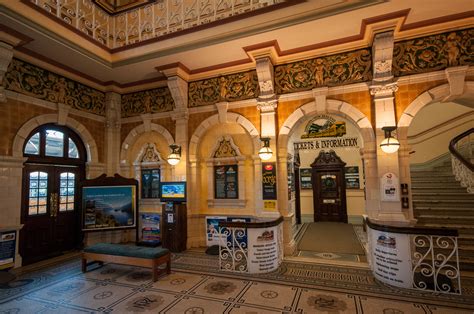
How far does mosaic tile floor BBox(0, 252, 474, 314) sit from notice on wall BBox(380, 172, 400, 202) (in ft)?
4.78

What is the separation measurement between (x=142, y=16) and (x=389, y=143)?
5778 mm

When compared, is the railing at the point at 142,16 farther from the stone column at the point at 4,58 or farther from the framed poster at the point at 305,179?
the framed poster at the point at 305,179

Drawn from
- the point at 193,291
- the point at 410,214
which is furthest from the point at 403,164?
the point at 193,291

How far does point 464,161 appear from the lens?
5.30 m

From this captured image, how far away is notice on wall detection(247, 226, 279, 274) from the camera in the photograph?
4.46m

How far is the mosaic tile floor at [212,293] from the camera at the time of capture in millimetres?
3273

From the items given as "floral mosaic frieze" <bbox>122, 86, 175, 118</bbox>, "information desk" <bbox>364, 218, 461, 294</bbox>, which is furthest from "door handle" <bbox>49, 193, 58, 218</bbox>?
"information desk" <bbox>364, 218, 461, 294</bbox>

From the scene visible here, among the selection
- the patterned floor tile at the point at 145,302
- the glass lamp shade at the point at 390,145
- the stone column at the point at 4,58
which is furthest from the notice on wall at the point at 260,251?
the stone column at the point at 4,58

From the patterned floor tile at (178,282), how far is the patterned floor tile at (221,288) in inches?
6.7

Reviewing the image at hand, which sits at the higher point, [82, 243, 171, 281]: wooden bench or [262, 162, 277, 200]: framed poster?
[262, 162, 277, 200]: framed poster

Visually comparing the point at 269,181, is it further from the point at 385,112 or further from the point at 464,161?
the point at 464,161

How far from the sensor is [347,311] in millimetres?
3164

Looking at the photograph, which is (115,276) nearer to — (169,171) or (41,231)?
(41,231)

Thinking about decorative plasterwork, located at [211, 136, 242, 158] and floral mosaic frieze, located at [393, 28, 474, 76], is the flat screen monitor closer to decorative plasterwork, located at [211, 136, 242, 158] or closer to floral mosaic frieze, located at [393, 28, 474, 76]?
decorative plasterwork, located at [211, 136, 242, 158]
